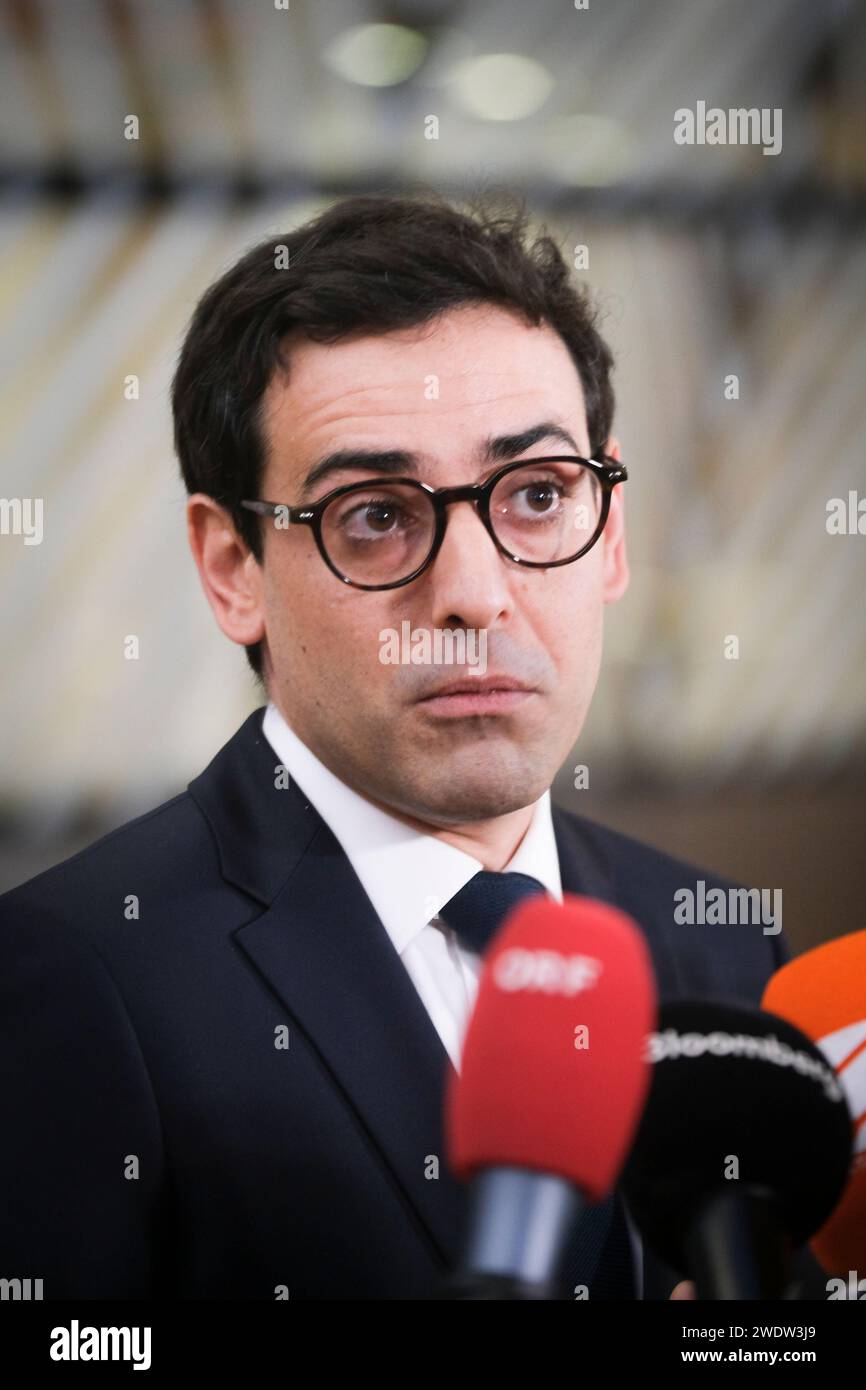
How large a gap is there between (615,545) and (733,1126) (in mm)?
995

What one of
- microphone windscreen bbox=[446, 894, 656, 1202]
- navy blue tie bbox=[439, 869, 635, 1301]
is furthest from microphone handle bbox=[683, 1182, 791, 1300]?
navy blue tie bbox=[439, 869, 635, 1301]

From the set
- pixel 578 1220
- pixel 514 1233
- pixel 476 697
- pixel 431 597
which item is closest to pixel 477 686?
pixel 476 697

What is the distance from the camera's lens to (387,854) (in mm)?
1863

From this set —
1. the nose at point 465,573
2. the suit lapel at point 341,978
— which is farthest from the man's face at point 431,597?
the suit lapel at point 341,978

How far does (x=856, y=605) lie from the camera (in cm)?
216

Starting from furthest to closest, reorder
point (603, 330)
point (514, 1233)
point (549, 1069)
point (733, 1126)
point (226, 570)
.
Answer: point (603, 330) < point (226, 570) < point (733, 1126) < point (549, 1069) < point (514, 1233)

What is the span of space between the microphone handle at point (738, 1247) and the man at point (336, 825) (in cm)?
59

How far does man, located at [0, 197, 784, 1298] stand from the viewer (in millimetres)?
1705

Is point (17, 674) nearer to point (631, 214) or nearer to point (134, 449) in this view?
point (134, 449)

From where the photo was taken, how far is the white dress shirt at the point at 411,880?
1.83m

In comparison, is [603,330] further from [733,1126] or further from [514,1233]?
[514,1233]

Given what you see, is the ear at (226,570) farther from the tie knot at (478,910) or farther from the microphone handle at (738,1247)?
the microphone handle at (738,1247)

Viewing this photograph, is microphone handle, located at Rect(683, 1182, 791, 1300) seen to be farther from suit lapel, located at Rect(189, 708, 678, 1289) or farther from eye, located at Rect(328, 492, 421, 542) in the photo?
eye, located at Rect(328, 492, 421, 542)

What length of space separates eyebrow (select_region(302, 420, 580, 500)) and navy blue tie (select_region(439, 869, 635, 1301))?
1.73 feet
